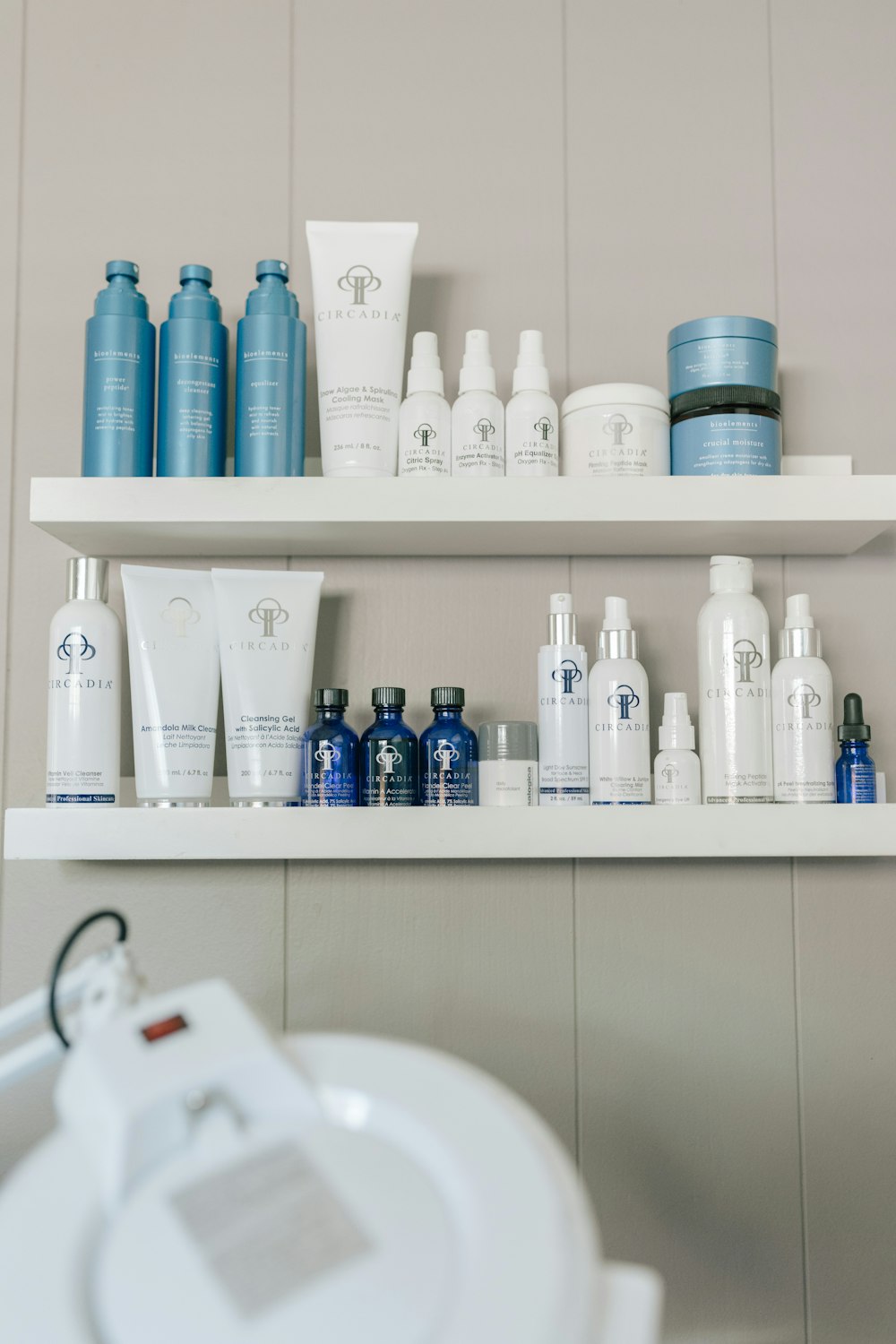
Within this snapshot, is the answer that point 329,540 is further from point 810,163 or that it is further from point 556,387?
point 810,163

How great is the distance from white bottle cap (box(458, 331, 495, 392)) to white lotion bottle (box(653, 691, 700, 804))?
0.28m

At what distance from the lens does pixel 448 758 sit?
31.3 inches

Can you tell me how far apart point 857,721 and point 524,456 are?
33cm

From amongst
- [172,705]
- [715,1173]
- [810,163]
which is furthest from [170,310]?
[715,1173]

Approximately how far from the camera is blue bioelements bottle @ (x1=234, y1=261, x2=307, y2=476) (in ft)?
2.61

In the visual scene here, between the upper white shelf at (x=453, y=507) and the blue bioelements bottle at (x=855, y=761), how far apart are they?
144 millimetres

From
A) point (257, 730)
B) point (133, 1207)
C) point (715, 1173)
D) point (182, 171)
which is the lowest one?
point (715, 1173)

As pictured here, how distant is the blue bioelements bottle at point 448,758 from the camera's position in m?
0.79

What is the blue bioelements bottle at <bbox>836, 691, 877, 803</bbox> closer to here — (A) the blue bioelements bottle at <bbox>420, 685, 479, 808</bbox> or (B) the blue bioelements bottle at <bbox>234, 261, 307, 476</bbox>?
(A) the blue bioelements bottle at <bbox>420, 685, 479, 808</bbox>

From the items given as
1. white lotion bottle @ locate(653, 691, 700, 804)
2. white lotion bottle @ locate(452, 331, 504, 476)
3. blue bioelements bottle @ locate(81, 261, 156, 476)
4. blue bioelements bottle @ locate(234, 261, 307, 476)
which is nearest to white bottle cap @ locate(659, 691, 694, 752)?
white lotion bottle @ locate(653, 691, 700, 804)

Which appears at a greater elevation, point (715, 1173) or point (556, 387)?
point (556, 387)

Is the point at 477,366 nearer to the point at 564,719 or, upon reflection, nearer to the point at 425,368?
the point at 425,368

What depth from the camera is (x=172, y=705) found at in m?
0.79

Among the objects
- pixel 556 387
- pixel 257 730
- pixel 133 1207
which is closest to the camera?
pixel 133 1207
